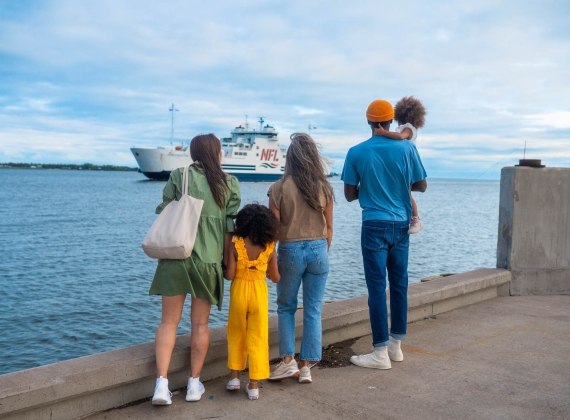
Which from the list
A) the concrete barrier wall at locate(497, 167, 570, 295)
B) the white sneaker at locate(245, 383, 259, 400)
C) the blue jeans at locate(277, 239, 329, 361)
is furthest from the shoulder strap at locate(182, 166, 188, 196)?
the concrete barrier wall at locate(497, 167, 570, 295)

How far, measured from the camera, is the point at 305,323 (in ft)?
11.8

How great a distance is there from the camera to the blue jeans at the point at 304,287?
3.48 meters

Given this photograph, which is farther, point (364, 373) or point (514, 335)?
point (514, 335)

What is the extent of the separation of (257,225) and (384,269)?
3.28 feet

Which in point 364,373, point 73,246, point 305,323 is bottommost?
point 73,246

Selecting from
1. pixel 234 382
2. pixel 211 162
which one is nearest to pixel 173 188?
pixel 211 162

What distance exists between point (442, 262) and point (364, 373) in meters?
14.3

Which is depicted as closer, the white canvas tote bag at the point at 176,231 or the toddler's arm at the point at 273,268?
the white canvas tote bag at the point at 176,231

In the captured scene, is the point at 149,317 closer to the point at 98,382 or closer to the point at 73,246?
the point at 98,382

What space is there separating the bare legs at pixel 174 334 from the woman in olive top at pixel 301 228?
49cm

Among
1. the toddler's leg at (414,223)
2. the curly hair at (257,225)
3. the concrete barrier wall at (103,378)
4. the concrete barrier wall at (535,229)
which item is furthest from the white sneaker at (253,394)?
the concrete barrier wall at (535,229)

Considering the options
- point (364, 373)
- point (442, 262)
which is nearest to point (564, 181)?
point (364, 373)

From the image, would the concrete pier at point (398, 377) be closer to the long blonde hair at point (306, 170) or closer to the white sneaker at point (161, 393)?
the white sneaker at point (161, 393)

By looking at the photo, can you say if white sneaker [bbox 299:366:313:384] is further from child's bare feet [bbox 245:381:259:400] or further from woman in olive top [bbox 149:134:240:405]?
woman in olive top [bbox 149:134:240:405]
